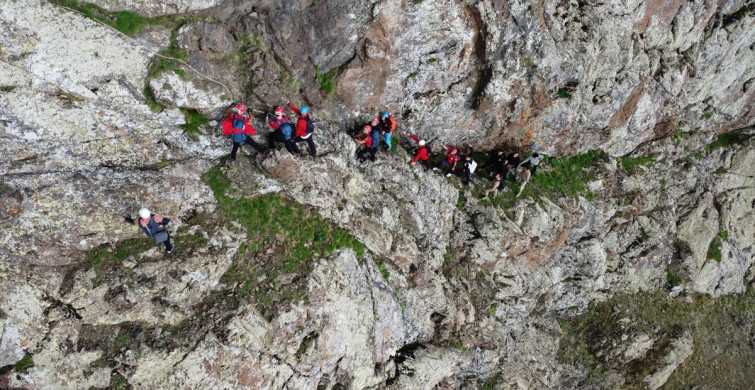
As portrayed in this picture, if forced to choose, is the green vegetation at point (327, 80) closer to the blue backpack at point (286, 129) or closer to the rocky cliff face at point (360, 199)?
the rocky cliff face at point (360, 199)

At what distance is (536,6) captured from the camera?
18.9 meters

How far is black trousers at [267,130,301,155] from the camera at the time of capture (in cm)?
1562

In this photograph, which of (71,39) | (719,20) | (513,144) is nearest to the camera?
(71,39)

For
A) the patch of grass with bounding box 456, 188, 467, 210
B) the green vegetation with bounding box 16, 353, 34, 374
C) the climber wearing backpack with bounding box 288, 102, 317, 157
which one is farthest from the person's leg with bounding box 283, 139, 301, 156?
the green vegetation with bounding box 16, 353, 34, 374

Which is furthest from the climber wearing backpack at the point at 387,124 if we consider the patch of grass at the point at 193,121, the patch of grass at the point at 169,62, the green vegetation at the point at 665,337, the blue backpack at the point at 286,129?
the green vegetation at the point at 665,337

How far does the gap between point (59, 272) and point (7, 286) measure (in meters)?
1.31

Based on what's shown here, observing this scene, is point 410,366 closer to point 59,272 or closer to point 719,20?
point 59,272

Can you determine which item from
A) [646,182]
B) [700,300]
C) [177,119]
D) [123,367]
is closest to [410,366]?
[123,367]

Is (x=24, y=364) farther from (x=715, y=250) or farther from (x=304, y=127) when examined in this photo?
(x=715, y=250)

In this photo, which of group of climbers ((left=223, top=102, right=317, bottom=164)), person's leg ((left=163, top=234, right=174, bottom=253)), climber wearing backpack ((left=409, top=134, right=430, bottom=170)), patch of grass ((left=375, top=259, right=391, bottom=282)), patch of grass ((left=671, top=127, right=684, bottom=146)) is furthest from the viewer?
patch of grass ((left=671, top=127, right=684, bottom=146))

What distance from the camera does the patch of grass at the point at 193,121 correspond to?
52.0 ft

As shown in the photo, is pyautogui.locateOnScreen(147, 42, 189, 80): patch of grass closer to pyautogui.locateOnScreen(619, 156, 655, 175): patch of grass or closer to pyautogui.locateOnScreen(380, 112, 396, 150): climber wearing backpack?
pyautogui.locateOnScreen(380, 112, 396, 150): climber wearing backpack

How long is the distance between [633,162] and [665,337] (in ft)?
36.5

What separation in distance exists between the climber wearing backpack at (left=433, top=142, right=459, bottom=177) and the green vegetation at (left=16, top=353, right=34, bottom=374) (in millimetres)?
17080
